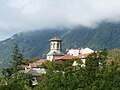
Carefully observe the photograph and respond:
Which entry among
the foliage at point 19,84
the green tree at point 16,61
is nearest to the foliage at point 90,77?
the foliage at point 19,84

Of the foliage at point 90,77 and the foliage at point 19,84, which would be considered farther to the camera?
the foliage at point 19,84

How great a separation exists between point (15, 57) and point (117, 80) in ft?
168

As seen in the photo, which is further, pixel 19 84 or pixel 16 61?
pixel 16 61

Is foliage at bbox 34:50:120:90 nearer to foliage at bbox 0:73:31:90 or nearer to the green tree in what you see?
foliage at bbox 0:73:31:90

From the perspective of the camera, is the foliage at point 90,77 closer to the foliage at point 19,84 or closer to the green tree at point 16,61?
the foliage at point 19,84

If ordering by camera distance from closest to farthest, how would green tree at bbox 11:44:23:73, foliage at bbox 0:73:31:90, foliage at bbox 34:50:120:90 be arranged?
foliage at bbox 34:50:120:90, foliage at bbox 0:73:31:90, green tree at bbox 11:44:23:73

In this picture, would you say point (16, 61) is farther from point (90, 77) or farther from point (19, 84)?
point (90, 77)

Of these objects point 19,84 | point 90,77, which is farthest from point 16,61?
point 90,77

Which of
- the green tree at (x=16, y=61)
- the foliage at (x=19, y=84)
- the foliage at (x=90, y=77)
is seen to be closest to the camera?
the foliage at (x=90, y=77)

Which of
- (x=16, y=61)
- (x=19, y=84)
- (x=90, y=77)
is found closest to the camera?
(x=90, y=77)

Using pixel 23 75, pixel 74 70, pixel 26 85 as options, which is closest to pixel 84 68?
pixel 74 70

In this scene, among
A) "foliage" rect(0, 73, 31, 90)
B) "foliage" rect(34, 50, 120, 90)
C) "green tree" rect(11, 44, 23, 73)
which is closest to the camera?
"foliage" rect(34, 50, 120, 90)

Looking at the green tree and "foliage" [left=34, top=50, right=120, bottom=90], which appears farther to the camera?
the green tree

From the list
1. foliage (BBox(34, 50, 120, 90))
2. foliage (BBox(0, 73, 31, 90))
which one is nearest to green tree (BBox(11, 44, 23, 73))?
foliage (BBox(0, 73, 31, 90))
